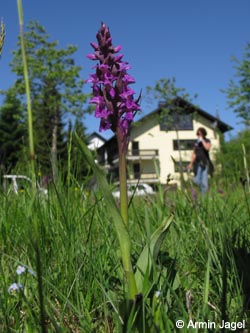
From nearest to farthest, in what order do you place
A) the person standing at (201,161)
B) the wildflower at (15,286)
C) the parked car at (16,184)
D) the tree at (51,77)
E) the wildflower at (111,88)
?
the wildflower at (15,286)
the wildflower at (111,88)
the parked car at (16,184)
the person standing at (201,161)
the tree at (51,77)

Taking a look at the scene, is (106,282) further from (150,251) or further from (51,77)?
(51,77)

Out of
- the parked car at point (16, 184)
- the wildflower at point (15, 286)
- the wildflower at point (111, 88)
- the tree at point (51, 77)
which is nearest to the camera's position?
the wildflower at point (15, 286)

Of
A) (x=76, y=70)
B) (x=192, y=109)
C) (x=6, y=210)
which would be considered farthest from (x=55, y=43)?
(x=6, y=210)

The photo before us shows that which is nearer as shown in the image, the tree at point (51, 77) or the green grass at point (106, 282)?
the green grass at point (106, 282)

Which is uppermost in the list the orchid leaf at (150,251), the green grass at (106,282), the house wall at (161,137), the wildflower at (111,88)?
the house wall at (161,137)

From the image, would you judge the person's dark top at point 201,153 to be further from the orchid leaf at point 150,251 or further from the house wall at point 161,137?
the house wall at point 161,137

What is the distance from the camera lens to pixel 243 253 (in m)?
1.26

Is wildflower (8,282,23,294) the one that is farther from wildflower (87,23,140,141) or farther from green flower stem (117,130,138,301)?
wildflower (87,23,140,141)

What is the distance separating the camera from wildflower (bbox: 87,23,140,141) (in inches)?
43.5

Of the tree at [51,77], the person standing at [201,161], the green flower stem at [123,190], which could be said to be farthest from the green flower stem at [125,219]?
the tree at [51,77]

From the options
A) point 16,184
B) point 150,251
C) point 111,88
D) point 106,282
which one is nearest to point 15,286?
point 106,282

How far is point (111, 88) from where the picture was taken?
3.62ft

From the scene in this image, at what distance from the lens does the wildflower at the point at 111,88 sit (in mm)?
1104

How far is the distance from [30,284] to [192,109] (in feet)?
119
